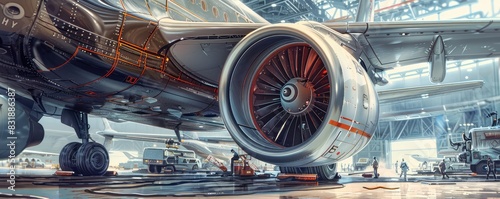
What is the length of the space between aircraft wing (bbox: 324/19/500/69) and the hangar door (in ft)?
100

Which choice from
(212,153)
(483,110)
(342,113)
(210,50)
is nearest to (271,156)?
(342,113)

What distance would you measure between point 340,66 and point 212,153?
21934mm

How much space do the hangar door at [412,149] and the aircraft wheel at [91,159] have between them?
1220 inches

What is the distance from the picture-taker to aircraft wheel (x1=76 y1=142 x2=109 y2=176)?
6858 mm

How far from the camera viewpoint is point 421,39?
5078 millimetres

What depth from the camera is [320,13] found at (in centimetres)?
2166

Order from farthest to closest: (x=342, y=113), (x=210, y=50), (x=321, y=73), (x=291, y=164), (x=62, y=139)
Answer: (x=62, y=139) → (x=210, y=50) → (x=321, y=73) → (x=291, y=164) → (x=342, y=113)

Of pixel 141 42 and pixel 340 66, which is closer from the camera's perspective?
pixel 340 66

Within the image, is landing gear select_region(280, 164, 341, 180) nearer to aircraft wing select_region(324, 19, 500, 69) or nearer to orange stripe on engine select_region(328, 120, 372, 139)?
aircraft wing select_region(324, 19, 500, 69)

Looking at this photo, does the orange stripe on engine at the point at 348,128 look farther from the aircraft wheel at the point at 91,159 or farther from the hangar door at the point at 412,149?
the hangar door at the point at 412,149

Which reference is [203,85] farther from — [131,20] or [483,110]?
[483,110]

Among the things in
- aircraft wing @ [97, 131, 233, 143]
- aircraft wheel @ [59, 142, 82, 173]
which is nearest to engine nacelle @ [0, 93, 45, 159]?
aircraft wheel @ [59, 142, 82, 173]

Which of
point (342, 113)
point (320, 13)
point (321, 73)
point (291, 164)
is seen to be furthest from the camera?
point (320, 13)

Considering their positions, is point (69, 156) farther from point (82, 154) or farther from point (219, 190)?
point (219, 190)
